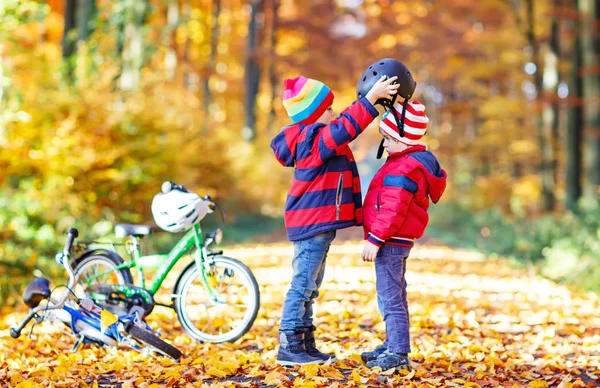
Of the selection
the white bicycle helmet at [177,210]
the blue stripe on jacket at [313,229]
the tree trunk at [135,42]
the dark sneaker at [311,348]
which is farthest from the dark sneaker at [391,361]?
the tree trunk at [135,42]

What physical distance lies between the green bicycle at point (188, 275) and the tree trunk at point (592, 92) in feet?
31.0

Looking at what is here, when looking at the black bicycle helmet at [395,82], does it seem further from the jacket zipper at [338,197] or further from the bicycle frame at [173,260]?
the bicycle frame at [173,260]

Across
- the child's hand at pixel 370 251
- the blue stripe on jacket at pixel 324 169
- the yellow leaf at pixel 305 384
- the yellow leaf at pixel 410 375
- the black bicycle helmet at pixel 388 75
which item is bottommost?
the yellow leaf at pixel 410 375

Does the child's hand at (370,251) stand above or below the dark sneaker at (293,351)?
above

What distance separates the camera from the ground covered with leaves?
4598 mm

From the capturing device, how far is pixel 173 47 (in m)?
25.4

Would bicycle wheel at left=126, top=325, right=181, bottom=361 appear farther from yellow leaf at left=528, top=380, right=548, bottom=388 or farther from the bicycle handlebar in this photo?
yellow leaf at left=528, top=380, right=548, bottom=388

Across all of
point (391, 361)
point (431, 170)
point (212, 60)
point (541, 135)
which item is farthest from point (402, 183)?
point (212, 60)

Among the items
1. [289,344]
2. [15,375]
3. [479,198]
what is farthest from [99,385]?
[479,198]

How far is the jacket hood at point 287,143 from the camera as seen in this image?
468 cm

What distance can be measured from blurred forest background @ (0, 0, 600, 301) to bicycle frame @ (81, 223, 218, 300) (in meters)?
2.43

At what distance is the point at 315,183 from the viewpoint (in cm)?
464

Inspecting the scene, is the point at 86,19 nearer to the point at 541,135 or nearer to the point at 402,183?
the point at 402,183

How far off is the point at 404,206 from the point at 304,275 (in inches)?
31.6
